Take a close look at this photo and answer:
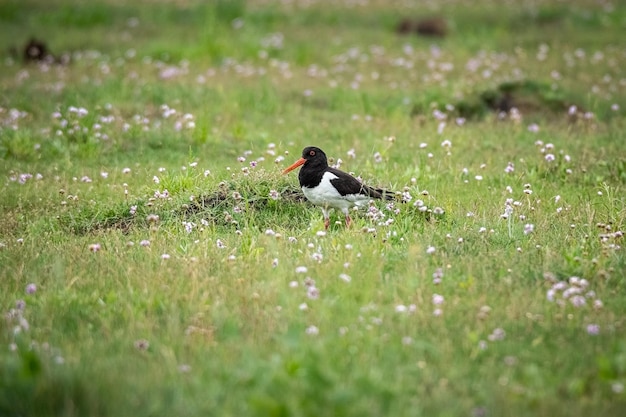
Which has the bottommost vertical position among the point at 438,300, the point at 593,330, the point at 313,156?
the point at 438,300

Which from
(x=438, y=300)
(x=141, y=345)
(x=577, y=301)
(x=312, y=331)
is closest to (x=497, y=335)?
(x=438, y=300)

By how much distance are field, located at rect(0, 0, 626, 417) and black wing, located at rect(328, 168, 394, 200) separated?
158 mm

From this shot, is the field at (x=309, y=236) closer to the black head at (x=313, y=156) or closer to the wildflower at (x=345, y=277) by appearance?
the wildflower at (x=345, y=277)

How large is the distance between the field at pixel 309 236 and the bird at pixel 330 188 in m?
0.19

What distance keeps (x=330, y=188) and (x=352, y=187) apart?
0.83 ft

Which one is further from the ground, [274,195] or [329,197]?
[329,197]

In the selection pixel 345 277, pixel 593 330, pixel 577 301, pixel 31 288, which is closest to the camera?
pixel 593 330

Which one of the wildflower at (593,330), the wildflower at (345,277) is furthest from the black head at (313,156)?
the wildflower at (593,330)

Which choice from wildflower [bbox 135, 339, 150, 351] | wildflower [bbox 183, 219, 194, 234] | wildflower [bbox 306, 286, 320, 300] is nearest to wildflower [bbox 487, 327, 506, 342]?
wildflower [bbox 306, 286, 320, 300]

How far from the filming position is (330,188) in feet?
Result: 27.6

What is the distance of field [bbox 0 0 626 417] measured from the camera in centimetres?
531

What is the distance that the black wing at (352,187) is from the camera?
8.42m

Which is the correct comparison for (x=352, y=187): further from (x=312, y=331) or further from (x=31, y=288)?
(x=31, y=288)

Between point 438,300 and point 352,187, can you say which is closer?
point 438,300
